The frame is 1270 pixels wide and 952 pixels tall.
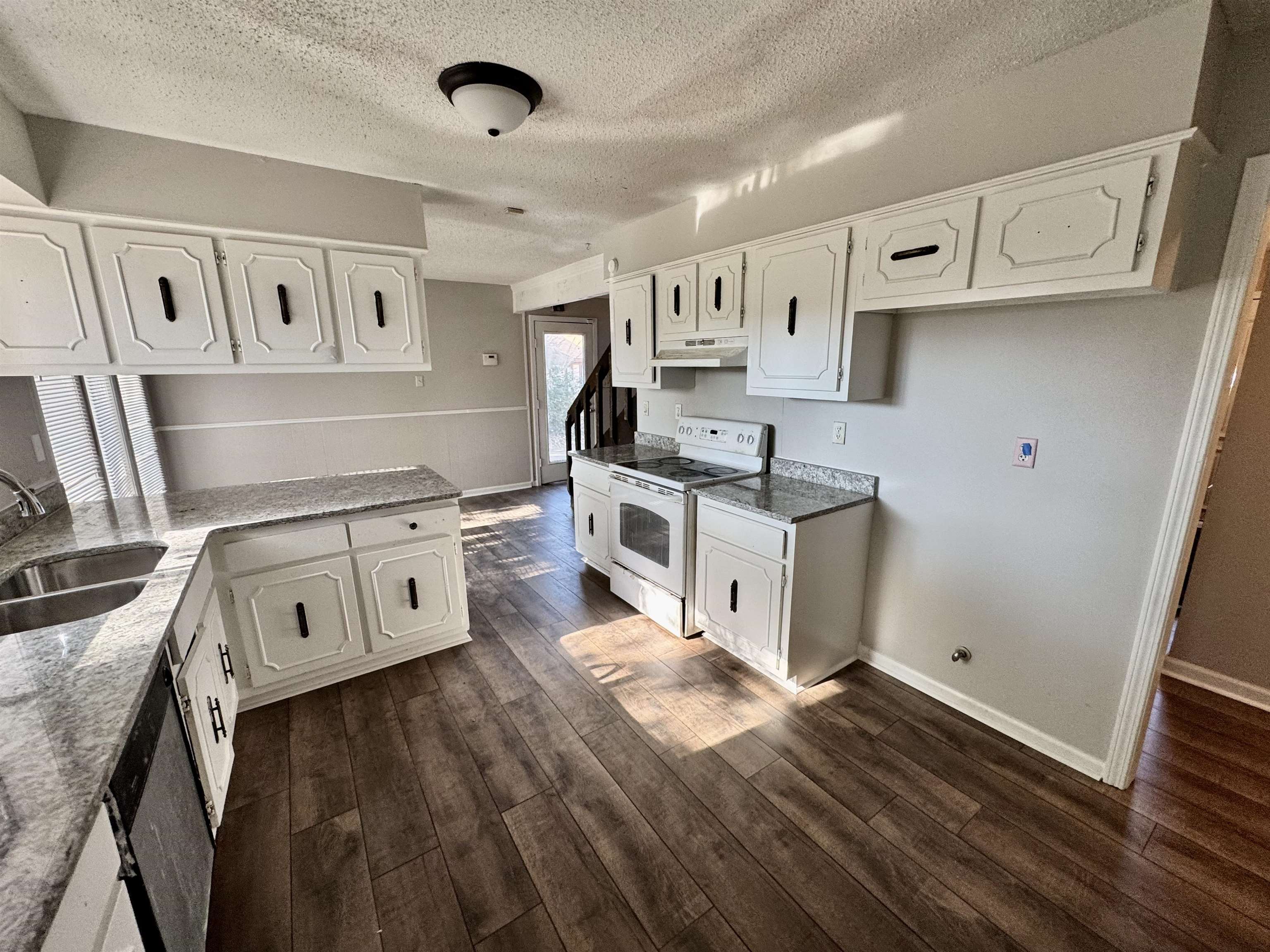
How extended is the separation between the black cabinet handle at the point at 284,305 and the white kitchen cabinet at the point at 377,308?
20cm

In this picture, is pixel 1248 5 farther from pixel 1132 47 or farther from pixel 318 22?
pixel 318 22

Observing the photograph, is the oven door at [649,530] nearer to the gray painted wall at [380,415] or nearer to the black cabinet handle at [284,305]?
the black cabinet handle at [284,305]

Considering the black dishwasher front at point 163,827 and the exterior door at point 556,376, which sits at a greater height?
the exterior door at point 556,376

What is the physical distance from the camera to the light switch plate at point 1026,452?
6.44 ft

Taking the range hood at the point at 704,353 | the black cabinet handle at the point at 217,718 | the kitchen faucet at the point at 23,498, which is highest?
the range hood at the point at 704,353

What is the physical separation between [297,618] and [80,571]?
74 cm

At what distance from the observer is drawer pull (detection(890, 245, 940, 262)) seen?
1.89 m

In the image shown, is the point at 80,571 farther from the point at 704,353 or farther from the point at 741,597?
the point at 704,353

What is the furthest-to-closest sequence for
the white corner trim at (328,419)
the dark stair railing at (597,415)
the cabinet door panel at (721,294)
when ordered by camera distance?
the dark stair railing at (597,415) → the white corner trim at (328,419) → the cabinet door panel at (721,294)

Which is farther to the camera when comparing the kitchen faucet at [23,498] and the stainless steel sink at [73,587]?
the kitchen faucet at [23,498]

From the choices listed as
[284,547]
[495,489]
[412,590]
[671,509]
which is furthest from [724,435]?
[495,489]

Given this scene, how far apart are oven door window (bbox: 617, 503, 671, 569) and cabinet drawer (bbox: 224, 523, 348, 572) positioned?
1545 mm


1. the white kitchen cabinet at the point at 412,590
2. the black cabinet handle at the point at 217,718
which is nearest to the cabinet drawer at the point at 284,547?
the white kitchen cabinet at the point at 412,590

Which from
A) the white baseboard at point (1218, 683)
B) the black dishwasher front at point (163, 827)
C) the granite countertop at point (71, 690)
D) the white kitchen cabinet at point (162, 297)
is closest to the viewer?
the granite countertop at point (71, 690)
